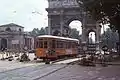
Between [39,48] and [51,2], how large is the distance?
8169cm

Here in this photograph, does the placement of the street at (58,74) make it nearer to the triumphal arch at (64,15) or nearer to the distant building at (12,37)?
the triumphal arch at (64,15)

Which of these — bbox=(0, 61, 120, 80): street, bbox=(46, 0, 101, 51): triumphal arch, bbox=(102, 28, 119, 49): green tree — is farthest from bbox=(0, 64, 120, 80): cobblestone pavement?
bbox=(46, 0, 101, 51): triumphal arch

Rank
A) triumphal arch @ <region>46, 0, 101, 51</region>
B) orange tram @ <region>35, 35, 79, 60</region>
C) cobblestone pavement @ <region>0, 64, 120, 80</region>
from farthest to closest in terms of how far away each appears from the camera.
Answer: triumphal arch @ <region>46, 0, 101, 51</region> → orange tram @ <region>35, 35, 79, 60</region> → cobblestone pavement @ <region>0, 64, 120, 80</region>

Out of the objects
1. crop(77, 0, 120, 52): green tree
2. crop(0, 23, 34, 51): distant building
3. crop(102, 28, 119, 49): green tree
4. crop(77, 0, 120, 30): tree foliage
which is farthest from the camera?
crop(0, 23, 34, 51): distant building

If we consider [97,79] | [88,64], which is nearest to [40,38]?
[88,64]

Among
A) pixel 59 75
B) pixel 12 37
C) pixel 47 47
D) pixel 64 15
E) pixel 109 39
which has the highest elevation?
pixel 64 15

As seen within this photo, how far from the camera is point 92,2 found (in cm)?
3628

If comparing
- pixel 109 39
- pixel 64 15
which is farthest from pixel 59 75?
pixel 109 39

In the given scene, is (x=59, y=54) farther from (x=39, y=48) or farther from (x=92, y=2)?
(x=92, y=2)

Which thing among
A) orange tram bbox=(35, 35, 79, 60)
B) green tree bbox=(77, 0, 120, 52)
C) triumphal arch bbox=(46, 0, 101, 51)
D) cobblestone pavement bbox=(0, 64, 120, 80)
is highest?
triumphal arch bbox=(46, 0, 101, 51)

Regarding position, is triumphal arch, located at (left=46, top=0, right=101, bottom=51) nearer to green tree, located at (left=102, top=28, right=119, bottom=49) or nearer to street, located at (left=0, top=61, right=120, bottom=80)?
green tree, located at (left=102, top=28, right=119, bottom=49)

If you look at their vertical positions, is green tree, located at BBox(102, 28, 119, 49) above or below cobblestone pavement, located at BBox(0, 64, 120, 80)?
above

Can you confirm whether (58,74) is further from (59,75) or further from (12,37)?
(12,37)

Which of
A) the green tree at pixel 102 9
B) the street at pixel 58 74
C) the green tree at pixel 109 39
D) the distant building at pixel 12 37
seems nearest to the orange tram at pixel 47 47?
the green tree at pixel 102 9
